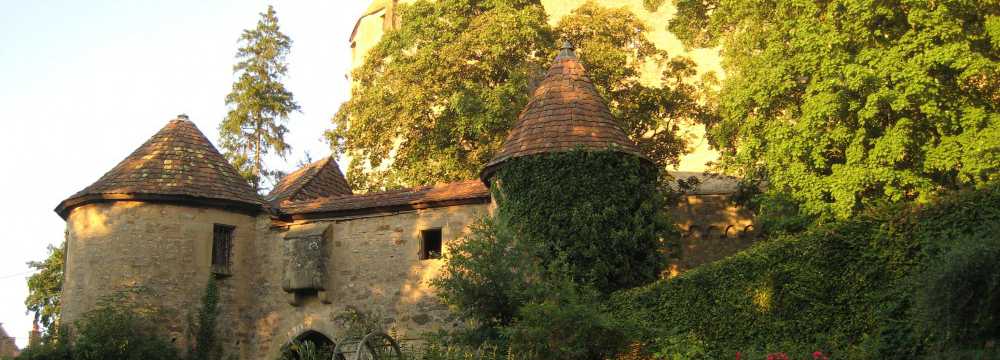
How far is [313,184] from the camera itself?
938 inches

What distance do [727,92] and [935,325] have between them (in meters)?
10.9

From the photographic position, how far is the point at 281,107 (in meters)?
37.5

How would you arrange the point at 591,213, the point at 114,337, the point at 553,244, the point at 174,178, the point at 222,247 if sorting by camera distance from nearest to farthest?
the point at 553,244 → the point at 591,213 → the point at 114,337 → the point at 174,178 → the point at 222,247

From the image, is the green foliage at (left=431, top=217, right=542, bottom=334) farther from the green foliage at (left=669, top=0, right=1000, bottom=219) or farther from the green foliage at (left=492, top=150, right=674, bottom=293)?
the green foliage at (left=669, top=0, right=1000, bottom=219)

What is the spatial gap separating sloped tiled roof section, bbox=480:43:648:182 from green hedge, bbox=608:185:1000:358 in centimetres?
378

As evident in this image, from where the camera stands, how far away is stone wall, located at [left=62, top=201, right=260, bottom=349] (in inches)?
776

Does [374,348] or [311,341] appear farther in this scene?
[311,341]

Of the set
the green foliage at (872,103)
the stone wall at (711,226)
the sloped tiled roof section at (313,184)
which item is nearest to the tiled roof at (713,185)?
the stone wall at (711,226)

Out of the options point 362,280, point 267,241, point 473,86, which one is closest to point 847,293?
point 362,280

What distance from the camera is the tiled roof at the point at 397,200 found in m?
19.9

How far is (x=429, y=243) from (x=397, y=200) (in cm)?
99

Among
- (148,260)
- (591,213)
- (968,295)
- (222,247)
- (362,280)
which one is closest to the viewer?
(968,295)

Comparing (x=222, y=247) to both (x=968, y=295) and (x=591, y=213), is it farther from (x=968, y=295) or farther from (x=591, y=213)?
(x=968, y=295)

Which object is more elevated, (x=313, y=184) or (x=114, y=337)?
(x=313, y=184)
